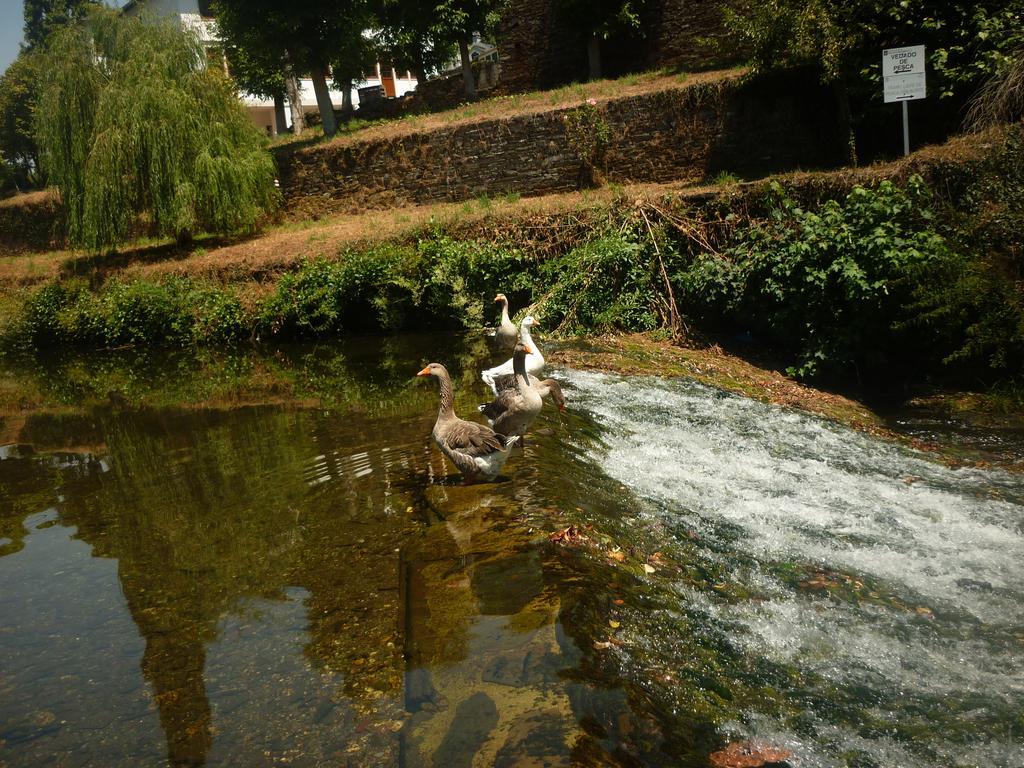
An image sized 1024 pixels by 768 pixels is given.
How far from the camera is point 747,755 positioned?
3.82m

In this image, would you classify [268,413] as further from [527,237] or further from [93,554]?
[527,237]

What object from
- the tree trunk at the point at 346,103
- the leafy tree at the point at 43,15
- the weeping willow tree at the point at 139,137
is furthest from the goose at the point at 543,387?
the leafy tree at the point at 43,15

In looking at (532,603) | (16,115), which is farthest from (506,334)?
(16,115)

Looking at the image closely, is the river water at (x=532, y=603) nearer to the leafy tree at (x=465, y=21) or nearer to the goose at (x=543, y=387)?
the goose at (x=543, y=387)

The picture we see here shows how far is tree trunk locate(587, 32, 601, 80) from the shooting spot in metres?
26.9

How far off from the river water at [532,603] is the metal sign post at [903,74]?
257 inches

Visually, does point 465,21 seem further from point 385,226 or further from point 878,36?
point 878,36

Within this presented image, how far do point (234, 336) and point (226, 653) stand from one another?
630 inches

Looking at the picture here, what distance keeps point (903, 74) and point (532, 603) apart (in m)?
11.8

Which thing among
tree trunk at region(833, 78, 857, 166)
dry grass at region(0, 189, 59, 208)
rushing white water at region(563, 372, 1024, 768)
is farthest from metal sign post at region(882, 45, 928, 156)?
dry grass at region(0, 189, 59, 208)

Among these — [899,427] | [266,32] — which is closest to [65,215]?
[266,32]

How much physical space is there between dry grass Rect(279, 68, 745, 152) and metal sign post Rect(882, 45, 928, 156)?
6.97 metres

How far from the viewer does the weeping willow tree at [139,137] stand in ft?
72.3

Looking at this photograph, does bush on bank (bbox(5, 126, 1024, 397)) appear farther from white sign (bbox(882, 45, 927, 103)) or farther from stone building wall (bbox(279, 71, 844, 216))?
stone building wall (bbox(279, 71, 844, 216))
